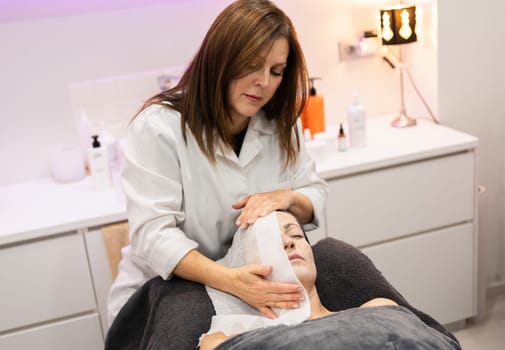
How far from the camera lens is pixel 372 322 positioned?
1.21 metres

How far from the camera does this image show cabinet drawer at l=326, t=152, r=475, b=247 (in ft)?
7.09

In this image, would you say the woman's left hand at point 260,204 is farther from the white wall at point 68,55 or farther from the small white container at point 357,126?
the white wall at point 68,55

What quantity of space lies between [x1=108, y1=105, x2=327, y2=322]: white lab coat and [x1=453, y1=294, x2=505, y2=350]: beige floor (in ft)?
3.55

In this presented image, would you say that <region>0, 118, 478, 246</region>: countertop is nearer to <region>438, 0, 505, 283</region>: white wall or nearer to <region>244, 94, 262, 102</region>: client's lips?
<region>438, 0, 505, 283</region>: white wall

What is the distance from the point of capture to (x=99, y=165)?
2119 mm

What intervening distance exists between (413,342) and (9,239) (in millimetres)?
1238

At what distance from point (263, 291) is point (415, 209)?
1.04 metres

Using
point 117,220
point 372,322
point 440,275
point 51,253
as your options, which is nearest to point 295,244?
point 372,322

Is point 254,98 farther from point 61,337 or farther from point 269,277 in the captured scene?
point 61,337

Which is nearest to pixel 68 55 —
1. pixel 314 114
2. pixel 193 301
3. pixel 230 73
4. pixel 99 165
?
pixel 99 165

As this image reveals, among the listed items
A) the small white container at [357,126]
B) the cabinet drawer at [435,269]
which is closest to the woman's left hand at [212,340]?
the cabinet drawer at [435,269]

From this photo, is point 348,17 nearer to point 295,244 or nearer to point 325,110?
point 325,110

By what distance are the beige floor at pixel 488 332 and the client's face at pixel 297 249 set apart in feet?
3.87

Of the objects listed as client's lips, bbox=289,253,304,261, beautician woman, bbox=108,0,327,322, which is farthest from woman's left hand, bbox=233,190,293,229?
client's lips, bbox=289,253,304,261
